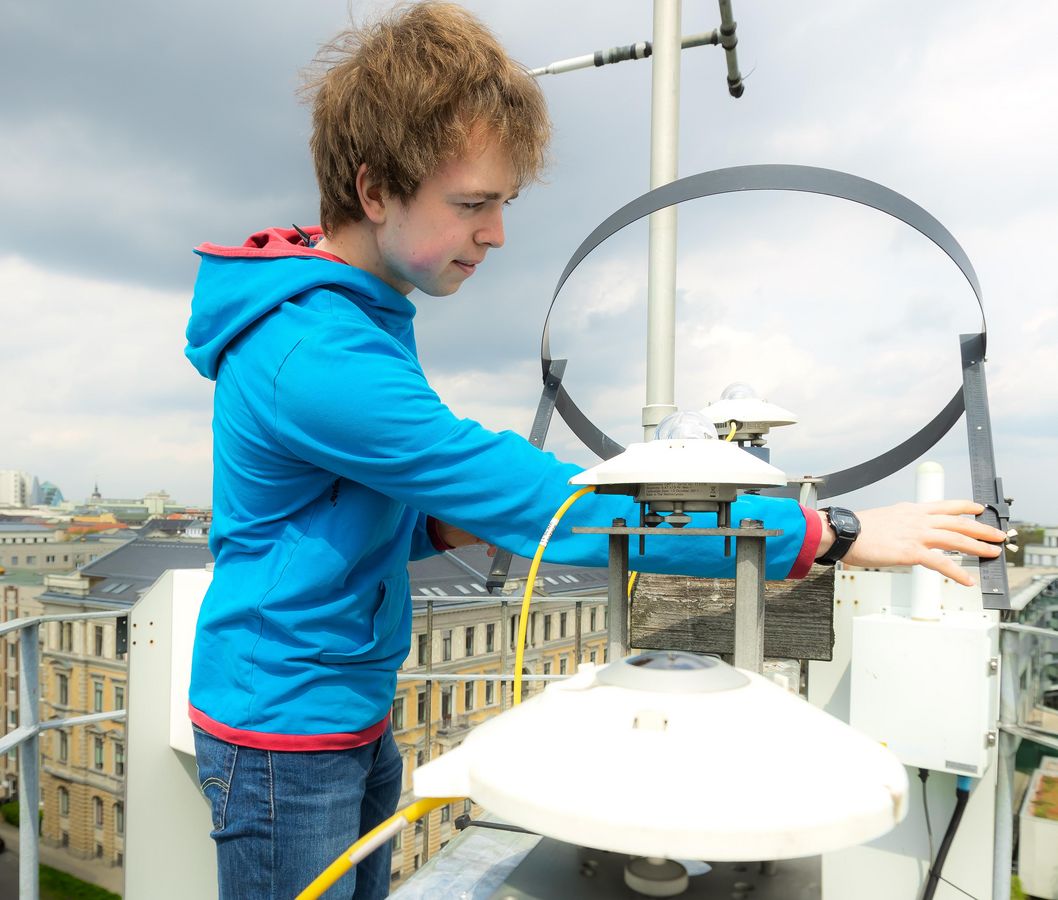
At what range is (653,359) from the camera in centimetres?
335

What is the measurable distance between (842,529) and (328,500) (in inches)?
29.3

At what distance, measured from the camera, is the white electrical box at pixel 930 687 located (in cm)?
248

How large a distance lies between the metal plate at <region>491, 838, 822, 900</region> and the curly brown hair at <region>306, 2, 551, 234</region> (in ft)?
3.07

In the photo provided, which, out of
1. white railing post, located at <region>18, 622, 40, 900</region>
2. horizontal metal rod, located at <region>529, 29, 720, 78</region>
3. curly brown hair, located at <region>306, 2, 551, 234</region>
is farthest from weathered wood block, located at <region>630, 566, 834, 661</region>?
horizontal metal rod, located at <region>529, 29, 720, 78</region>

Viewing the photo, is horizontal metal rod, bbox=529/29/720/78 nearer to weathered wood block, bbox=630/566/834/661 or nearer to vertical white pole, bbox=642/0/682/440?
vertical white pole, bbox=642/0/682/440

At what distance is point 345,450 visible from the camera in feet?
3.28

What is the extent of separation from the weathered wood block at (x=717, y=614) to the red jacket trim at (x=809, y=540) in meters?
0.82

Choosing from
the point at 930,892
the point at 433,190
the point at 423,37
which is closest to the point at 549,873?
the point at 433,190

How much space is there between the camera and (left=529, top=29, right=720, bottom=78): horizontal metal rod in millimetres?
3908

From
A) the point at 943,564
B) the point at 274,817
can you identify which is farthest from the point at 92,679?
the point at 943,564

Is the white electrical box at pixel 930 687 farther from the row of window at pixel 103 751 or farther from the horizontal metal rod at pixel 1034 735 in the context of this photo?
the row of window at pixel 103 751

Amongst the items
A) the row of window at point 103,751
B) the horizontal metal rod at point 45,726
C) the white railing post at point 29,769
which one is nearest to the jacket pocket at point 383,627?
the horizontal metal rod at point 45,726

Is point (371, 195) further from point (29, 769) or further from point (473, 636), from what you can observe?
point (473, 636)

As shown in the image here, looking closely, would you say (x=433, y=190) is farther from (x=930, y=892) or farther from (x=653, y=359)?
(x=930, y=892)
